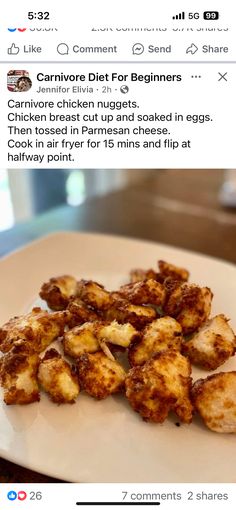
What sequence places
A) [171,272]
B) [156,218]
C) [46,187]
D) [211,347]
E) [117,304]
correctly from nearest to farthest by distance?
[211,347], [117,304], [171,272], [156,218], [46,187]

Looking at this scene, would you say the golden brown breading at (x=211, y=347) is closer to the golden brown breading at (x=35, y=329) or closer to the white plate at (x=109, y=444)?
the white plate at (x=109, y=444)

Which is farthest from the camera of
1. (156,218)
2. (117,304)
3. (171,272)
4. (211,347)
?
(156,218)

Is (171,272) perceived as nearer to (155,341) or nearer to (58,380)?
(155,341)

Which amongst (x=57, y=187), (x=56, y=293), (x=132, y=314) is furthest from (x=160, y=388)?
(x=57, y=187)

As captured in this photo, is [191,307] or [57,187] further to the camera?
[57,187]
